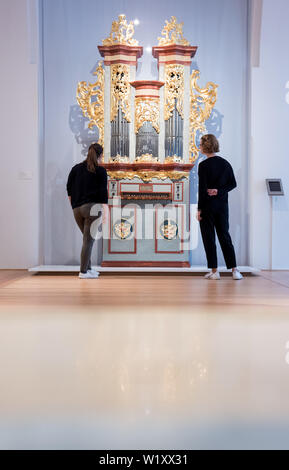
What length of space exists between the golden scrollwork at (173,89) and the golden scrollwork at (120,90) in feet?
1.53

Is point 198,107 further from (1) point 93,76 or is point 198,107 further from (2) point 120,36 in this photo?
(1) point 93,76

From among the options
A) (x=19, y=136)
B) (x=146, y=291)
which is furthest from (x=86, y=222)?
(x=19, y=136)

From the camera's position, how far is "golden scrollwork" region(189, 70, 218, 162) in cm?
611

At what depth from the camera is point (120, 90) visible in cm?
602

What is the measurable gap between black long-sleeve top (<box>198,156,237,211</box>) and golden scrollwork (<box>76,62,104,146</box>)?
5.43ft

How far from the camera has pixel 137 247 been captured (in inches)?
238

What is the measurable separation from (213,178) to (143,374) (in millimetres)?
3475

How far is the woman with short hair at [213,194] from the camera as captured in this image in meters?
4.92

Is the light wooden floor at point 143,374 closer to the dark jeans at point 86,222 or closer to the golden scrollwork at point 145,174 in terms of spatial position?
the dark jeans at point 86,222

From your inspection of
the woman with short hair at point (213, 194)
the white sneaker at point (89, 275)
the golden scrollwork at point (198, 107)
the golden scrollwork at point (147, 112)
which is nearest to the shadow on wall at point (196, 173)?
the golden scrollwork at point (198, 107)

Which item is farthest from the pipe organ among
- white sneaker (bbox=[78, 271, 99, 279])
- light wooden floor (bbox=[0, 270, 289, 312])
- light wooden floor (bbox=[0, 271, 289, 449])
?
light wooden floor (bbox=[0, 271, 289, 449])

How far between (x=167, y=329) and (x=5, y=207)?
4.50 metres
